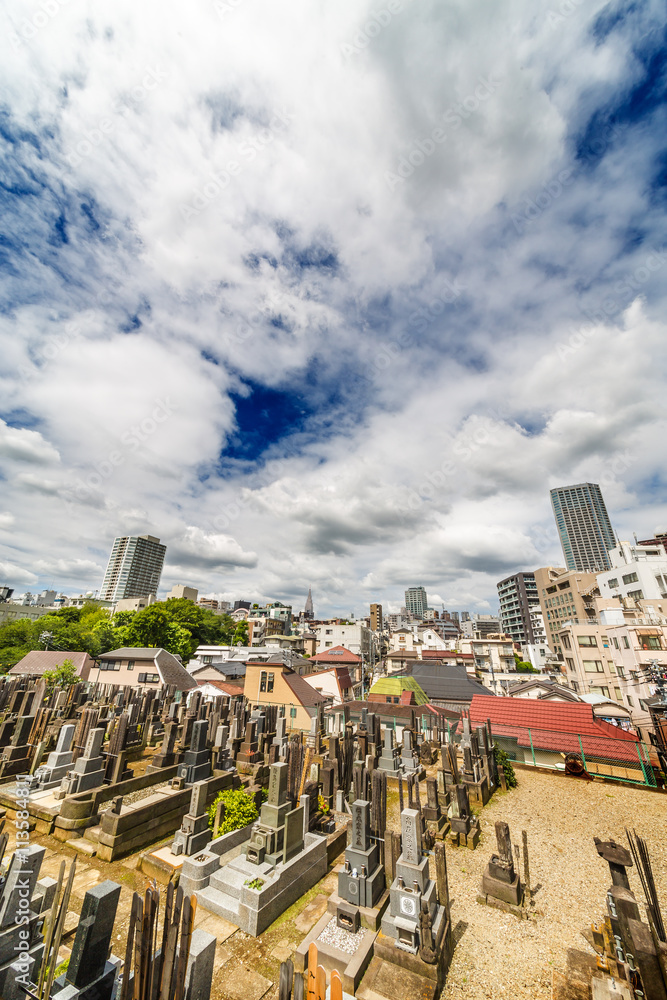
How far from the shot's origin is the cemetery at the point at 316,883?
380 centimetres

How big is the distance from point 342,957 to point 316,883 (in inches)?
112

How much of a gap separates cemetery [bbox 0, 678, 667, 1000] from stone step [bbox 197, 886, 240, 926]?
0.03m

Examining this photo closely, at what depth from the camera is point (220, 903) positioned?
7344 mm

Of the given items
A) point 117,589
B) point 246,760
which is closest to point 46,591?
point 117,589

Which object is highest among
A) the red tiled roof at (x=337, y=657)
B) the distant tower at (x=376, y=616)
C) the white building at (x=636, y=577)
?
the distant tower at (x=376, y=616)

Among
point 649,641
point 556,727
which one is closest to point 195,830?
point 556,727

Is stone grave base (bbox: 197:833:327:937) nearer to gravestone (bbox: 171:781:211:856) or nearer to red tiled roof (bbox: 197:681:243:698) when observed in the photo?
gravestone (bbox: 171:781:211:856)

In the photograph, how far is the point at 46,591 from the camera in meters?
136

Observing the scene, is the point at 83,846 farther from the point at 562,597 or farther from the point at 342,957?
the point at 562,597

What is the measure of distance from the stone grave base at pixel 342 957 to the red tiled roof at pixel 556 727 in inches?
571

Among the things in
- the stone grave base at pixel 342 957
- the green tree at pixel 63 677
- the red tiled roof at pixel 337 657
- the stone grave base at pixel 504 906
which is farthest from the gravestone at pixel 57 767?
the red tiled roof at pixel 337 657

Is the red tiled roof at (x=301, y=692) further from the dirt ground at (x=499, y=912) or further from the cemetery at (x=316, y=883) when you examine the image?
the dirt ground at (x=499, y=912)

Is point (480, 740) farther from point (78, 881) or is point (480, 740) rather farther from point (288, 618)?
point (288, 618)

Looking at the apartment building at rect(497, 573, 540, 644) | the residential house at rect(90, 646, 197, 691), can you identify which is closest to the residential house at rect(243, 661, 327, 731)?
the residential house at rect(90, 646, 197, 691)
